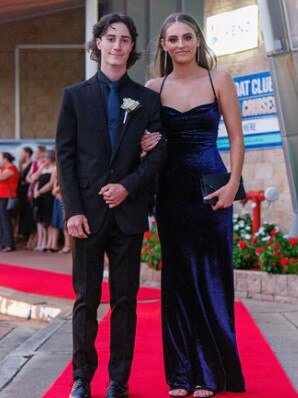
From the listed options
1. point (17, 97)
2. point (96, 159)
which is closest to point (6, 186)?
point (17, 97)

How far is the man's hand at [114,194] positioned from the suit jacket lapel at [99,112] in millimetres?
204

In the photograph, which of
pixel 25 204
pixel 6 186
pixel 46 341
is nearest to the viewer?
pixel 46 341

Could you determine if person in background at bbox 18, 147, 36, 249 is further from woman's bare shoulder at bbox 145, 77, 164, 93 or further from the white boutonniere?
the white boutonniere

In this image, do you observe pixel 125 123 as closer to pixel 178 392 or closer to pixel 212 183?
pixel 212 183

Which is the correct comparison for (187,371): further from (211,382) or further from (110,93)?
(110,93)

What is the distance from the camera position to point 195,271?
572 cm

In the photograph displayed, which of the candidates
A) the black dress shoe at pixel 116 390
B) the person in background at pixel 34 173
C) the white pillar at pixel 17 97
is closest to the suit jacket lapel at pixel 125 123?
the black dress shoe at pixel 116 390

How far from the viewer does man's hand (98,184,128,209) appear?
5289 mm

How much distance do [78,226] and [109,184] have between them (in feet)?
0.86

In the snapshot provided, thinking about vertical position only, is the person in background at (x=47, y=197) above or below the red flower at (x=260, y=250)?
above

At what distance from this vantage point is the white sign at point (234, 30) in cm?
1343

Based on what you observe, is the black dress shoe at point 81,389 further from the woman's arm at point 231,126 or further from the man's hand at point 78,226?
the woman's arm at point 231,126

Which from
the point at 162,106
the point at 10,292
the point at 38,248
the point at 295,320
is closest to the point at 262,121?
the point at 10,292

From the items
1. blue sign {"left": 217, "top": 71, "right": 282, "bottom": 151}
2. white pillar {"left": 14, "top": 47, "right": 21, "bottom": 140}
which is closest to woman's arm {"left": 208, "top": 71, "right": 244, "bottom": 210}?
blue sign {"left": 217, "top": 71, "right": 282, "bottom": 151}
